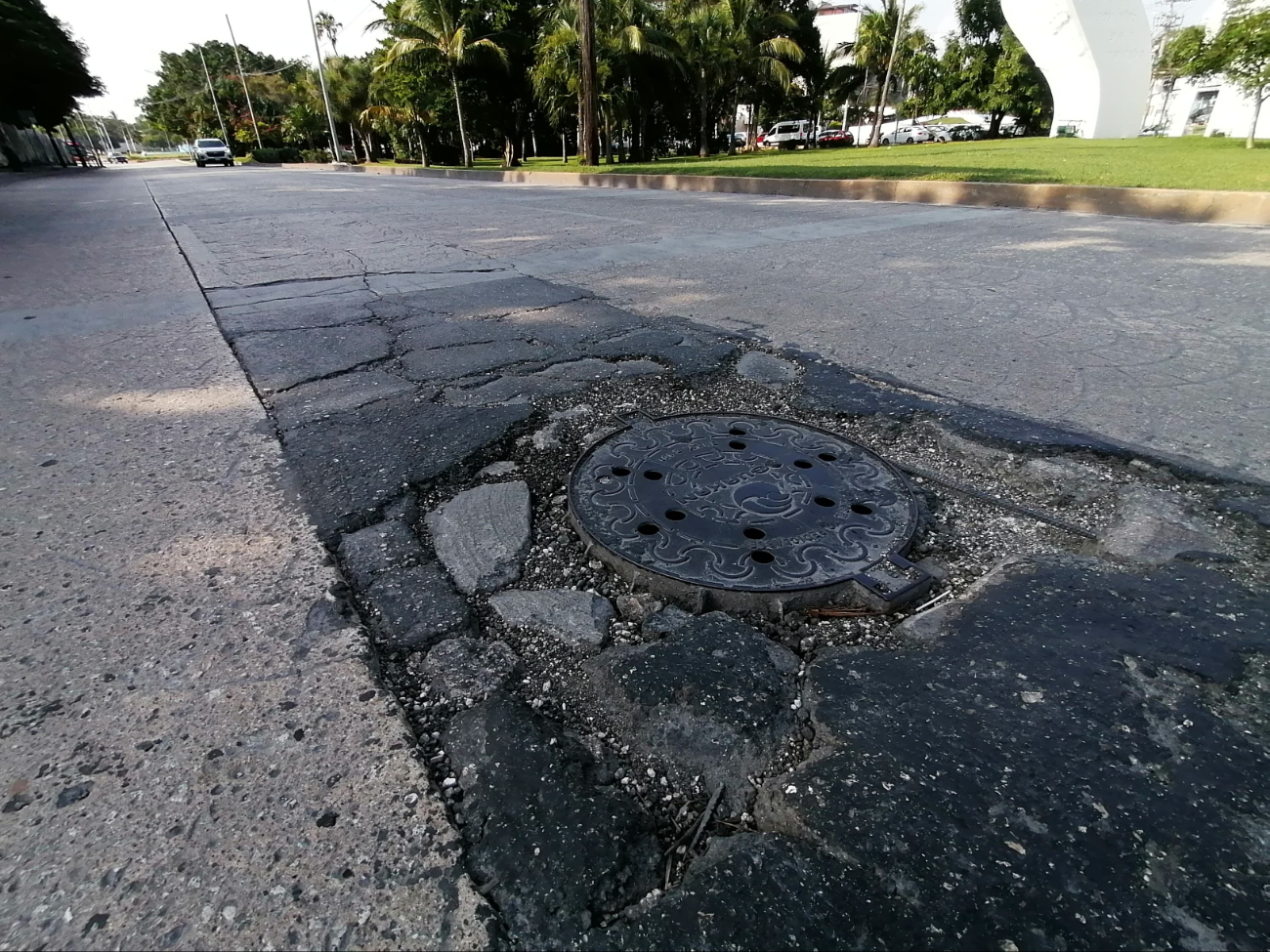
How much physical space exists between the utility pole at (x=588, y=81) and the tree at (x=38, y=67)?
23.3 metres

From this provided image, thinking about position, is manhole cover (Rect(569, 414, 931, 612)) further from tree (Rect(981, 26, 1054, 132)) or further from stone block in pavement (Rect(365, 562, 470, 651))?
tree (Rect(981, 26, 1054, 132))

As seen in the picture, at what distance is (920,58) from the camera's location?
1415 inches

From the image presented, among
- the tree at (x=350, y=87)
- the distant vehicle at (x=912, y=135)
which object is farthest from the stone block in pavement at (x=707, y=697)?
the tree at (x=350, y=87)

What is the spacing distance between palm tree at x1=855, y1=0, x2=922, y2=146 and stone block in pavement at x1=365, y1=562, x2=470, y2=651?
123 feet

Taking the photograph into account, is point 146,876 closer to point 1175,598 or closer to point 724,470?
point 724,470

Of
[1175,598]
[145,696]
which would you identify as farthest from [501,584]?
[1175,598]

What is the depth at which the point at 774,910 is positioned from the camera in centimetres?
97

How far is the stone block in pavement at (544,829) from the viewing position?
0.98 metres

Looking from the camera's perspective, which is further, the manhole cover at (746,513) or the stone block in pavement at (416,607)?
the manhole cover at (746,513)

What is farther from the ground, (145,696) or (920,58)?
(920,58)

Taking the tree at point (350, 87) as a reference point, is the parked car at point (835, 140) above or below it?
below

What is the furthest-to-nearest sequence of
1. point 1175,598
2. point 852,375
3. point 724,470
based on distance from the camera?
point 852,375
point 724,470
point 1175,598

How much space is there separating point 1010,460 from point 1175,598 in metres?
0.80

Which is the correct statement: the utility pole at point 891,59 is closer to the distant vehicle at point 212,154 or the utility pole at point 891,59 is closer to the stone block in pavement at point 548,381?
the stone block in pavement at point 548,381
